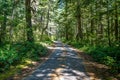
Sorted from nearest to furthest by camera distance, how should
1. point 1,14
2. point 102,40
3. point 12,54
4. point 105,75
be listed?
point 105,75
point 12,54
point 1,14
point 102,40

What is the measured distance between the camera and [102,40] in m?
33.4

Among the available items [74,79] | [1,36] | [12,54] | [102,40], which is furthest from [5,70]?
[102,40]

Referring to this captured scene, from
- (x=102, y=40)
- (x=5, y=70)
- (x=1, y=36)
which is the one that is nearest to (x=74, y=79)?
(x=5, y=70)

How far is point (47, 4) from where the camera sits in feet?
191

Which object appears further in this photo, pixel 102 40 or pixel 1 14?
pixel 102 40

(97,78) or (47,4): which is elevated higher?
(47,4)

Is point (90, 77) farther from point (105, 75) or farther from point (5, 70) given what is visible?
point (5, 70)

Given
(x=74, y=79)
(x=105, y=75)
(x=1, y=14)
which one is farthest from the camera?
(x=1, y=14)

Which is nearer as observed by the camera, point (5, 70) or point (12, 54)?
point (5, 70)

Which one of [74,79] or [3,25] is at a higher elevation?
[3,25]

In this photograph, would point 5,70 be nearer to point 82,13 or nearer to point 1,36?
point 1,36

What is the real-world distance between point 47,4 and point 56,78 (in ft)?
155

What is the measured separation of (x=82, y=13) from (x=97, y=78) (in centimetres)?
3618

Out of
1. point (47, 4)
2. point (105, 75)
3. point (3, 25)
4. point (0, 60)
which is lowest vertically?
point (105, 75)
